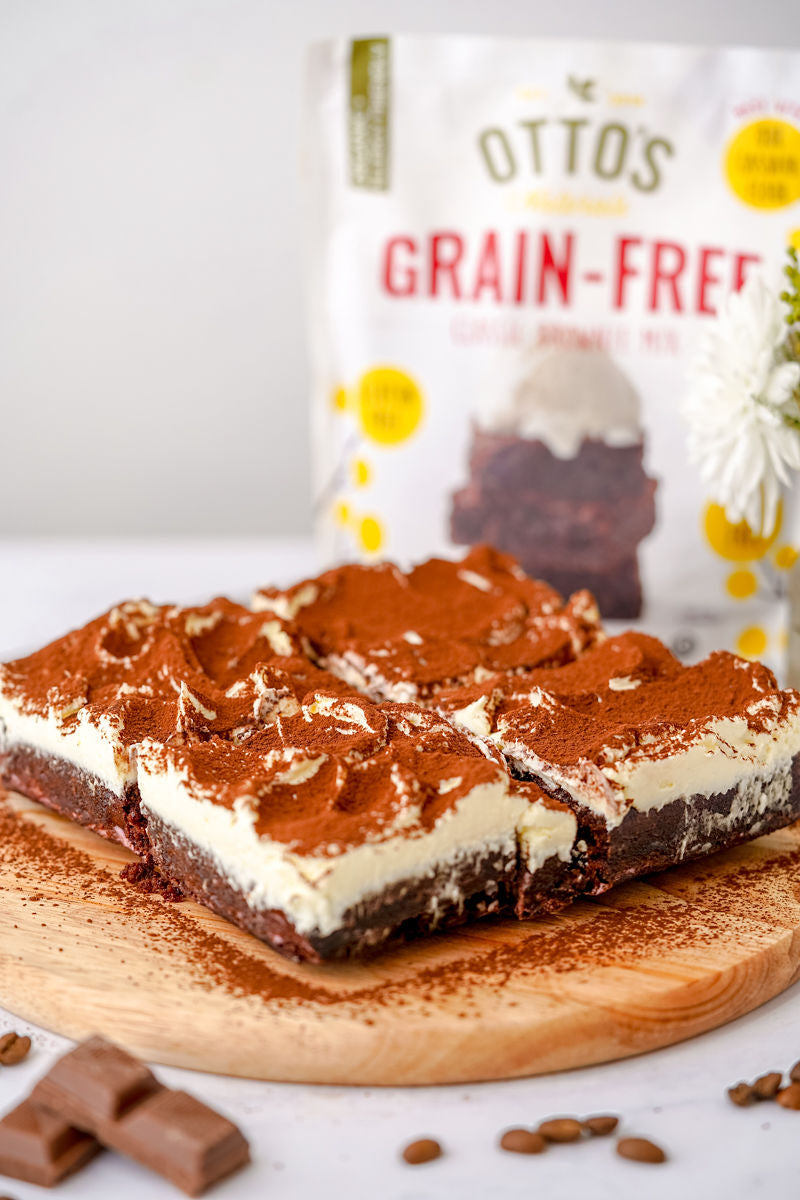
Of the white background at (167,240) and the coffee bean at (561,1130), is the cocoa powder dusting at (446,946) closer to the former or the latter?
the coffee bean at (561,1130)

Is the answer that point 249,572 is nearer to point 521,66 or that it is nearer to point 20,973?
point 521,66

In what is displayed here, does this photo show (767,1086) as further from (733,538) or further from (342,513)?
(342,513)

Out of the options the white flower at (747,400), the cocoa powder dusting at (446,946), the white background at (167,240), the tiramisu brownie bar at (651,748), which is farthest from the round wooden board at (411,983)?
the white background at (167,240)

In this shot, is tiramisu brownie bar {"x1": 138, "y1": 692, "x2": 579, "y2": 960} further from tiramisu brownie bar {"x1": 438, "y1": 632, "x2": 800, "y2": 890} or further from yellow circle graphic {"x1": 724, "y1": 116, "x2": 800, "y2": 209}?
yellow circle graphic {"x1": 724, "y1": 116, "x2": 800, "y2": 209}

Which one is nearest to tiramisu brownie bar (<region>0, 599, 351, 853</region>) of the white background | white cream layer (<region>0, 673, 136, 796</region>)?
white cream layer (<region>0, 673, 136, 796</region>)

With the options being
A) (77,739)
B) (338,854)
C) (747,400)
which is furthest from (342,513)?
(338,854)

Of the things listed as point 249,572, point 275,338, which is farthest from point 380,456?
point 275,338
